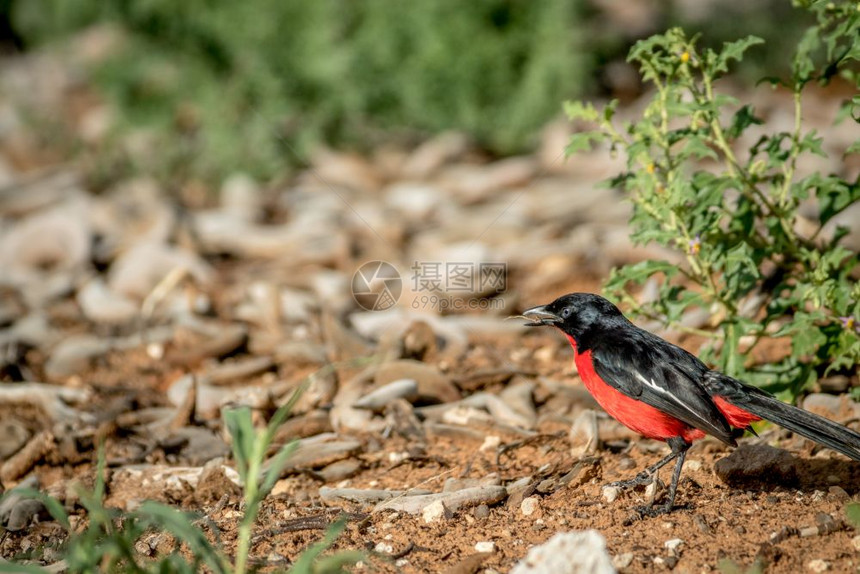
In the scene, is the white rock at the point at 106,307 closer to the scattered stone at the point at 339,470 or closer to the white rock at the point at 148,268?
the white rock at the point at 148,268

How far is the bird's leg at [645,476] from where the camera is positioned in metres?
3.49

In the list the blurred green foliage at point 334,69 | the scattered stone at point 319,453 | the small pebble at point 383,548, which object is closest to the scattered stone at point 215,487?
the scattered stone at point 319,453

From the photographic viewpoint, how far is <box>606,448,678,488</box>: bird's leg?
349cm

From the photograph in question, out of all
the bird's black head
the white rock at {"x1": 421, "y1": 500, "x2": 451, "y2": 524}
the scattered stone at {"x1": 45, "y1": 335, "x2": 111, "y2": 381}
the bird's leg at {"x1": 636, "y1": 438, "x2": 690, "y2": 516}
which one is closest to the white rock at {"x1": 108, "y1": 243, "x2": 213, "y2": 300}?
the scattered stone at {"x1": 45, "y1": 335, "x2": 111, "y2": 381}

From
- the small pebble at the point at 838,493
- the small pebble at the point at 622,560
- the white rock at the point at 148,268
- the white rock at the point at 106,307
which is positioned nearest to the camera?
the small pebble at the point at 622,560

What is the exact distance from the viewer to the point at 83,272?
254 inches

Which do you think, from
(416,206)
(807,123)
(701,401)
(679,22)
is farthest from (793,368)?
(679,22)

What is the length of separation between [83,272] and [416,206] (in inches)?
96.8

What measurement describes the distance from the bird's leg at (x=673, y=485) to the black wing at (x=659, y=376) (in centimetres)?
17

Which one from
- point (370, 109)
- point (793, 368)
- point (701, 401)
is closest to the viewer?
point (701, 401)

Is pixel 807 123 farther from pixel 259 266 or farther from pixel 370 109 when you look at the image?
Answer: pixel 259 266

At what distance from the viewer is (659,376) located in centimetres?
348

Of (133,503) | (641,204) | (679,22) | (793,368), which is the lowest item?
(133,503)

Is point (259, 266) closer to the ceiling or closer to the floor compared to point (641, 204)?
closer to the floor
